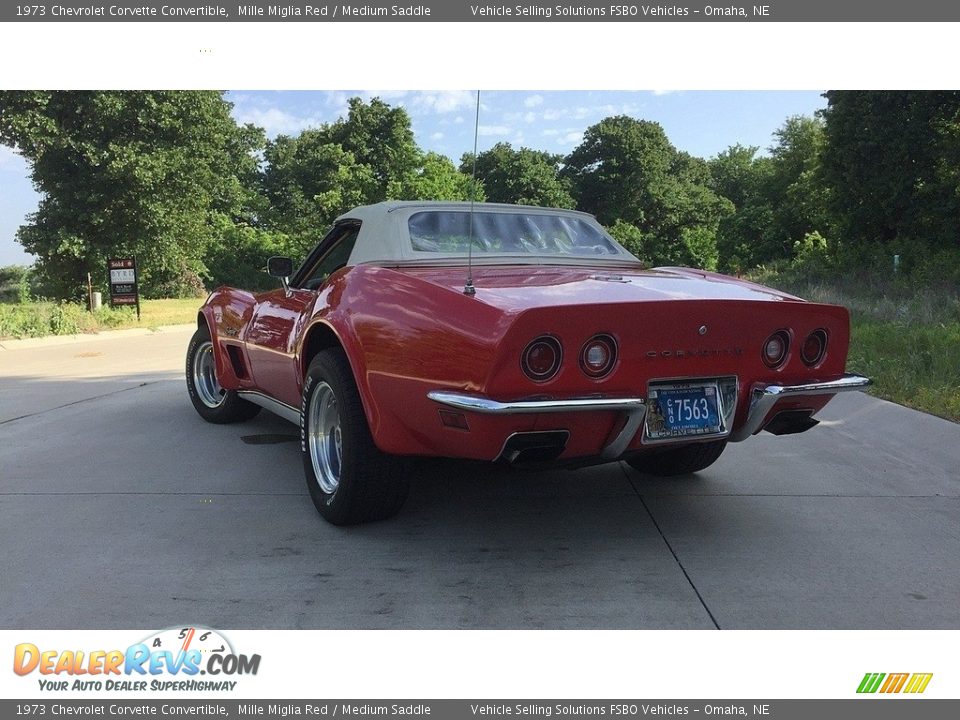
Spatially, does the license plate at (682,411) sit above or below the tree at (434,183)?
below

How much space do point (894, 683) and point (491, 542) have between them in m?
1.71

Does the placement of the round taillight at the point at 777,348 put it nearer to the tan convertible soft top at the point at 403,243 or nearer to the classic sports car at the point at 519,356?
the classic sports car at the point at 519,356

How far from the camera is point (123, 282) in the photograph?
879 inches

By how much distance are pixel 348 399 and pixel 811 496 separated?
8.50 ft

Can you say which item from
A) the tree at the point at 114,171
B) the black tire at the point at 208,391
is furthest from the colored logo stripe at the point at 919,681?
the tree at the point at 114,171

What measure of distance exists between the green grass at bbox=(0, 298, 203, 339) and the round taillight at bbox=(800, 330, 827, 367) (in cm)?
1736

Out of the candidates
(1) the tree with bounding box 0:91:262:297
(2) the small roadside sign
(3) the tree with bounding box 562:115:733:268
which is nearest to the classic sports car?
(2) the small roadside sign

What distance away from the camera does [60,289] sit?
2939 centimetres

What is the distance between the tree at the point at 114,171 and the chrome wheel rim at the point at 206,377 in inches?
807

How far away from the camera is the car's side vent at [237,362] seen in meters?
5.58

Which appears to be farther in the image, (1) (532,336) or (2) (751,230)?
(2) (751,230)

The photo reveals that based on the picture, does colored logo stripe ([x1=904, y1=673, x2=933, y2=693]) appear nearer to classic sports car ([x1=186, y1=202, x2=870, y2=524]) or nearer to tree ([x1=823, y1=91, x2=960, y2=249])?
classic sports car ([x1=186, y1=202, x2=870, y2=524])

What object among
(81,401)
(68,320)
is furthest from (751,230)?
(81,401)

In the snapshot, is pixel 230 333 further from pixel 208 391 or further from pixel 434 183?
pixel 434 183
